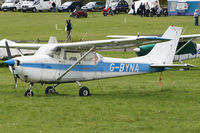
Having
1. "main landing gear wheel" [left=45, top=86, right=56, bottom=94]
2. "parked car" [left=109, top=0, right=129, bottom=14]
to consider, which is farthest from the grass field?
"parked car" [left=109, top=0, right=129, bottom=14]

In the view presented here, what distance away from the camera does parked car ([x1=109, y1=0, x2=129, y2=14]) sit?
72.4 m

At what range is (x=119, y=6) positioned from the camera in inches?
2862

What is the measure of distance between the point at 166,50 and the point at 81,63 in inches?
145

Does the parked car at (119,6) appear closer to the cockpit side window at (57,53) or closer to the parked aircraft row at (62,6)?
the parked aircraft row at (62,6)

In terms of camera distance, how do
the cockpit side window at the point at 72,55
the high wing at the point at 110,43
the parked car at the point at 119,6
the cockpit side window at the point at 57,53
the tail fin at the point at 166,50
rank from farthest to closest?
the parked car at the point at 119,6 → the tail fin at the point at 166,50 → the cockpit side window at the point at 72,55 → the cockpit side window at the point at 57,53 → the high wing at the point at 110,43

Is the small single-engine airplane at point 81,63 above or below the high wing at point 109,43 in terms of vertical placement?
below

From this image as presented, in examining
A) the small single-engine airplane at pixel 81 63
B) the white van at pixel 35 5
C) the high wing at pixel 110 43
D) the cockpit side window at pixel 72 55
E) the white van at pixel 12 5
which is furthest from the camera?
the white van at pixel 12 5

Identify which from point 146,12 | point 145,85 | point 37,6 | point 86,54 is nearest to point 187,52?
point 145,85

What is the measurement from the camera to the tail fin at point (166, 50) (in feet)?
63.0

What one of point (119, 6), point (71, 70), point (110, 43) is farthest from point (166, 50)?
point (119, 6)

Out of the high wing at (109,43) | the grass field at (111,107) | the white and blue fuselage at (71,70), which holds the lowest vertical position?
the grass field at (111,107)

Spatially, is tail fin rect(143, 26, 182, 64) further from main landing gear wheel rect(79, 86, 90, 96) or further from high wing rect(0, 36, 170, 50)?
main landing gear wheel rect(79, 86, 90, 96)

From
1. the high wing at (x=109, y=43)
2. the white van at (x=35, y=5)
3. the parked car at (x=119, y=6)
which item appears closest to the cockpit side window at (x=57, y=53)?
the high wing at (x=109, y=43)

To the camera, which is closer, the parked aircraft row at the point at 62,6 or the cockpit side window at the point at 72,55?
the cockpit side window at the point at 72,55
